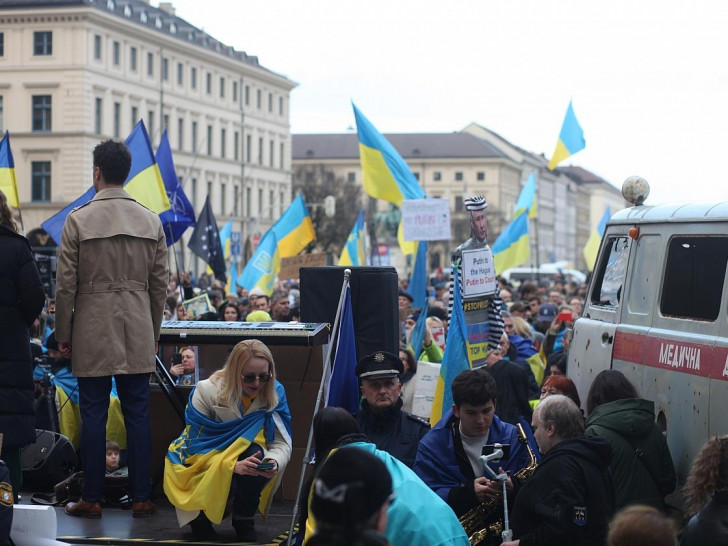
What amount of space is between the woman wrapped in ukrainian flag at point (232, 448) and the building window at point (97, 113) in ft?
248

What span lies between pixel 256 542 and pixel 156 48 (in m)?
83.9

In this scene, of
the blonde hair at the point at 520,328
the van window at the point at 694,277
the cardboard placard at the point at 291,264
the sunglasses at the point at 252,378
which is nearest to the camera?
the sunglasses at the point at 252,378

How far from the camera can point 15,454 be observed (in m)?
6.93

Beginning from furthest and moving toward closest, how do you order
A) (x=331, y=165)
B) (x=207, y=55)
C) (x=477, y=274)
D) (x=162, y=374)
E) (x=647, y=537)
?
(x=331, y=165), (x=207, y=55), (x=477, y=274), (x=162, y=374), (x=647, y=537)

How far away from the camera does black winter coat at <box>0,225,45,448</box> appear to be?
668 centimetres

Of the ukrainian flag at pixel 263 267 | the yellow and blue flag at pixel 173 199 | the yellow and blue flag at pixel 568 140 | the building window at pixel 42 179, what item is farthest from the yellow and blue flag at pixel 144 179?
the building window at pixel 42 179

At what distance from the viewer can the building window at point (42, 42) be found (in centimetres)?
8000

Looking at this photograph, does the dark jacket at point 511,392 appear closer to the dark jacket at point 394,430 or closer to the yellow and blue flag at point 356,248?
the dark jacket at point 394,430

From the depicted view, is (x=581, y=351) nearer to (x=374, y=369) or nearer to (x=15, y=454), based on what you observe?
(x=374, y=369)

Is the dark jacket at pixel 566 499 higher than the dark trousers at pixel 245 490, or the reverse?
the dark jacket at pixel 566 499

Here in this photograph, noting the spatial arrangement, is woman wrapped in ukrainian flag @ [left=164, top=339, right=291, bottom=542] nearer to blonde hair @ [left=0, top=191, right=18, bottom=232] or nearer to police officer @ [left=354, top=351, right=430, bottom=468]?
police officer @ [left=354, top=351, right=430, bottom=468]

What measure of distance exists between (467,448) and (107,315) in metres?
2.22

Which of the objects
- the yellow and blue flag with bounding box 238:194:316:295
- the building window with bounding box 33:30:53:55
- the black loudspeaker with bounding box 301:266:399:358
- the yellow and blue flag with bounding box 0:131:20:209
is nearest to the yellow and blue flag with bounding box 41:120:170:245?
the yellow and blue flag with bounding box 0:131:20:209

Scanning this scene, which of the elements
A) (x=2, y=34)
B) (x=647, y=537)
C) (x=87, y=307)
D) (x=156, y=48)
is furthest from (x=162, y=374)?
(x=156, y=48)
